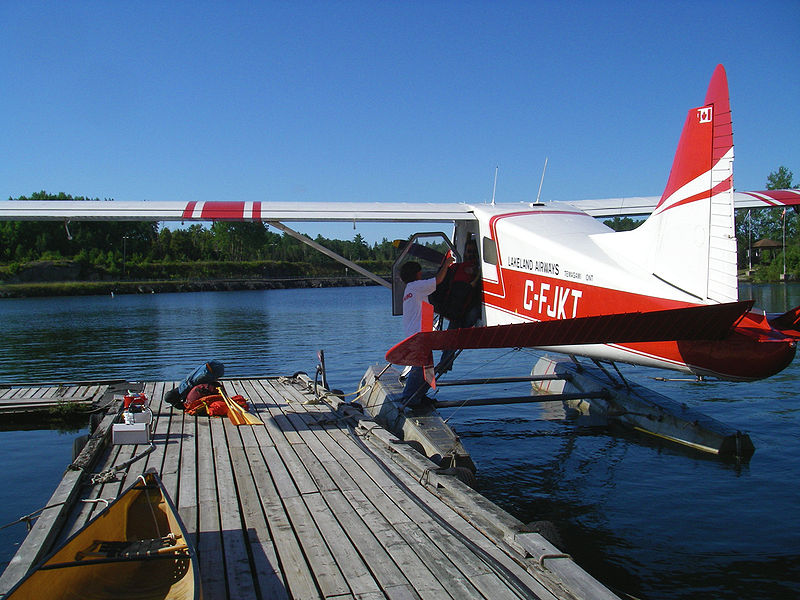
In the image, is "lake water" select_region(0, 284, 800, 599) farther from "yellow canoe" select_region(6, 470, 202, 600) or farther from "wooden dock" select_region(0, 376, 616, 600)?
"yellow canoe" select_region(6, 470, 202, 600)

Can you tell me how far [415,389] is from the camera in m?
8.86

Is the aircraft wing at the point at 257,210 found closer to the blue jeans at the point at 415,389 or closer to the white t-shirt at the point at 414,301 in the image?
the white t-shirt at the point at 414,301

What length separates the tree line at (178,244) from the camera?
280 feet

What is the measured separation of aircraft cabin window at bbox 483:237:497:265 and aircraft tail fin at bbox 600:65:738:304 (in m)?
2.61

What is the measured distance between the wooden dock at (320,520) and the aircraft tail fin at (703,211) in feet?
8.79

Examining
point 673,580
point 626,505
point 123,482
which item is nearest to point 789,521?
point 626,505

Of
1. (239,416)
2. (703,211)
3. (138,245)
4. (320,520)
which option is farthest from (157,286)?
(703,211)

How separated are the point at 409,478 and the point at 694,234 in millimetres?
3409

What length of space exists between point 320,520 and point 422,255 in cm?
512

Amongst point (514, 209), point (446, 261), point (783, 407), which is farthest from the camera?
point (783, 407)

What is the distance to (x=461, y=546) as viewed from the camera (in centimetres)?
439

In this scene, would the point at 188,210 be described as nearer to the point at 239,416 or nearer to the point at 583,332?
the point at 239,416

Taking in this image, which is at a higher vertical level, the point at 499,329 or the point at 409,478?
the point at 499,329

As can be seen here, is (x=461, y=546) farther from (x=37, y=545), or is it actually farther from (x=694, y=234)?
(x=694, y=234)
